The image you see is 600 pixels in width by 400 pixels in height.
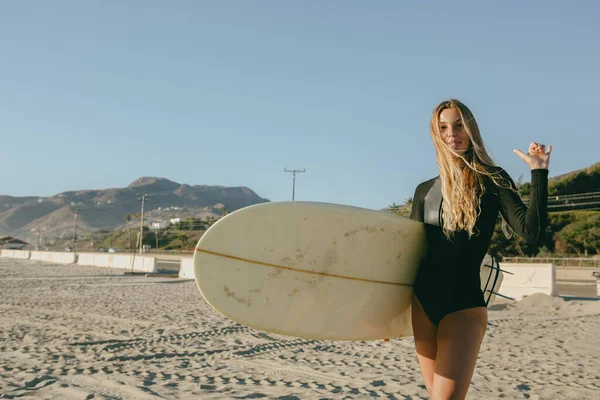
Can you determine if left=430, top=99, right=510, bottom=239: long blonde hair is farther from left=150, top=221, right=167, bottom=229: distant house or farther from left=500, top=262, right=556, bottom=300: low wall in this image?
left=150, top=221, right=167, bottom=229: distant house

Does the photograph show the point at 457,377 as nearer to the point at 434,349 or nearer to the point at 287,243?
the point at 434,349

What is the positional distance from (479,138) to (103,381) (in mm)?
4045

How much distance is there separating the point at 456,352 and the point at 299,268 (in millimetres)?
794

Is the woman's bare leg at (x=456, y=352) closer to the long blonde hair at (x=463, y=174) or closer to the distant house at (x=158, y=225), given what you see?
the long blonde hair at (x=463, y=174)

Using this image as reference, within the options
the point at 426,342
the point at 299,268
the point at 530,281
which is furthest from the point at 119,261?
the point at 426,342

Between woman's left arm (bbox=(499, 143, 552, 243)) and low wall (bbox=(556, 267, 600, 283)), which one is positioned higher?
woman's left arm (bbox=(499, 143, 552, 243))

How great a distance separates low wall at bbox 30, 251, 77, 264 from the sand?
3192cm

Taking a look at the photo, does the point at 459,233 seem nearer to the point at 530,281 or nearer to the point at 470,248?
the point at 470,248

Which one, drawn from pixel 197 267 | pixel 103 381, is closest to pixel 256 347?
pixel 103 381

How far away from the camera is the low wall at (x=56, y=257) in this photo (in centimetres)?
3949

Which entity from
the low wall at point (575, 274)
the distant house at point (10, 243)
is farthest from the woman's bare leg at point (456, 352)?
the distant house at point (10, 243)

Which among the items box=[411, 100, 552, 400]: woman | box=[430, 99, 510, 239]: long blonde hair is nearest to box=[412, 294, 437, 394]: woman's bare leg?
box=[411, 100, 552, 400]: woman

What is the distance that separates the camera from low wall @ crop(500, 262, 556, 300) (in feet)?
40.7

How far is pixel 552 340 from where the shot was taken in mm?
7363
